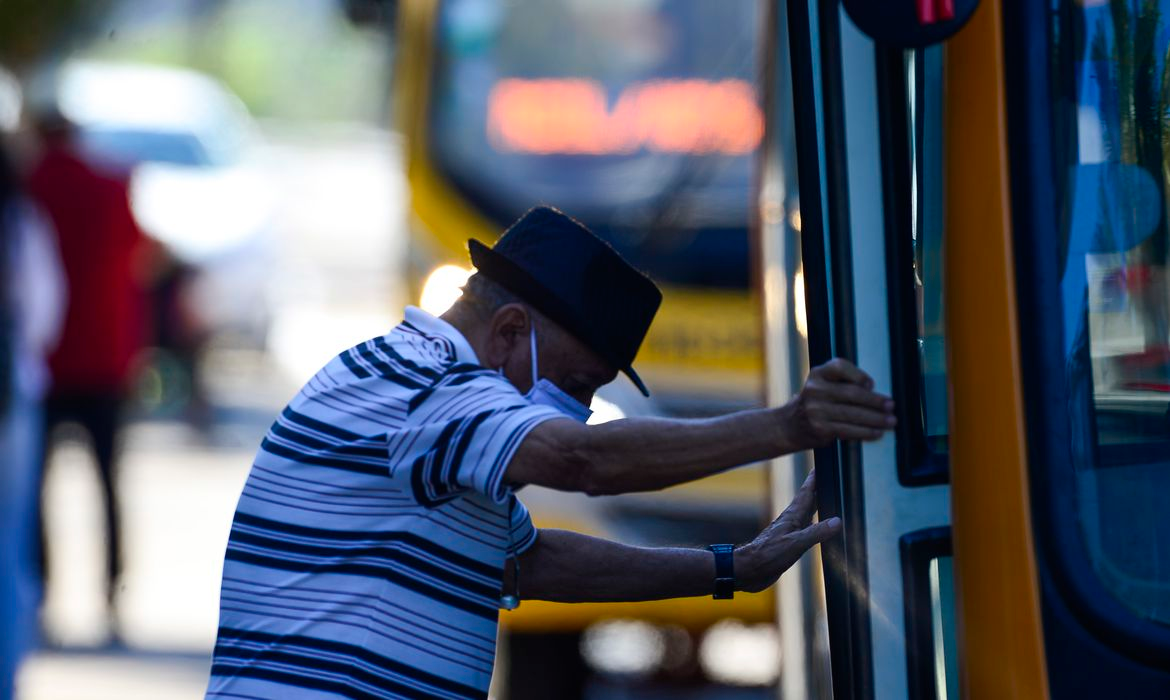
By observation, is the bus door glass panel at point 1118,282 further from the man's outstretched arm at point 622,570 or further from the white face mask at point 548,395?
the white face mask at point 548,395

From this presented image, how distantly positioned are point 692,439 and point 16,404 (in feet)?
11.0

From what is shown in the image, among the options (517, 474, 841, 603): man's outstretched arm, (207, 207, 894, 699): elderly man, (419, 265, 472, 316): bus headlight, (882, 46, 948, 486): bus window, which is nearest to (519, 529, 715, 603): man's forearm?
(517, 474, 841, 603): man's outstretched arm

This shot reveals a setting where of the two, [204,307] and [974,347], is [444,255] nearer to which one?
[974,347]

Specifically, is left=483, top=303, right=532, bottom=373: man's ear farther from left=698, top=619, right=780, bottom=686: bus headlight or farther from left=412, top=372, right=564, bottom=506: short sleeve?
left=698, top=619, right=780, bottom=686: bus headlight

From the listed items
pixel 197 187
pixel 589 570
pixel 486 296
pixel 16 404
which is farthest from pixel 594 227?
pixel 197 187

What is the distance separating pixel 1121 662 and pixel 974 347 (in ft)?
1.26

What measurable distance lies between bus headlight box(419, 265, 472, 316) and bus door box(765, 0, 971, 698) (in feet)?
11.1

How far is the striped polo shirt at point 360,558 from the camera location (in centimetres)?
229

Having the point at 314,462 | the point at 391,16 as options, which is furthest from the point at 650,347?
the point at 314,462

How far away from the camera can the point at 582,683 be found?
5.73 m

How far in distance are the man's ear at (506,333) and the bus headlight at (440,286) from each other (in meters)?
3.01

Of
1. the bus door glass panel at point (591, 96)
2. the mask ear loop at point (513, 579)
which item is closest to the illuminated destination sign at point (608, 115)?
the bus door glass panel at point (591, 96)

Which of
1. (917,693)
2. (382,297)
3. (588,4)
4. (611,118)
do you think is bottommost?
(917,693)

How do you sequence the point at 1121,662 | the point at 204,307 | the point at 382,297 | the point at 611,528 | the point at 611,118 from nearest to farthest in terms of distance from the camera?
the point at 1121,662
the point at 611,528
the point at 611,118
the point at 204,307
the point at 382,297
